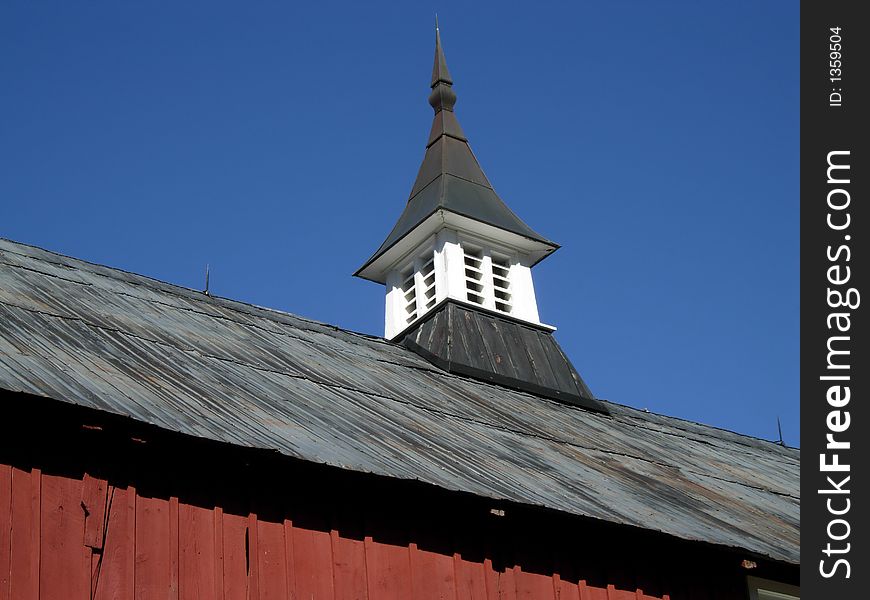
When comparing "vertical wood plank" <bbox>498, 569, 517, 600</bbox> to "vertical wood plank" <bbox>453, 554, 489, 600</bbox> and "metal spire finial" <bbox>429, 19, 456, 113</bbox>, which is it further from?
"metal spire finial" <bbox>429, 19, 456, 113</bbox>

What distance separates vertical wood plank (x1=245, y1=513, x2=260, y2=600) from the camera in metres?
11.2

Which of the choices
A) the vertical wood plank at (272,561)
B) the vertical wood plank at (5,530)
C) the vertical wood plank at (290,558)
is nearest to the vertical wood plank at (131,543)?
the vertical wood plank at (5,530)

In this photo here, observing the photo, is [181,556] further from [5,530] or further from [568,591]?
[568,591]

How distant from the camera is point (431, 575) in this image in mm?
12453

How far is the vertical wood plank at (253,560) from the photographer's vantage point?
11250mm

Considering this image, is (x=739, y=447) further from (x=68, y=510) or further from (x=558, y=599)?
(x=68, y=510)

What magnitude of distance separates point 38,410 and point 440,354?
33.0 feet

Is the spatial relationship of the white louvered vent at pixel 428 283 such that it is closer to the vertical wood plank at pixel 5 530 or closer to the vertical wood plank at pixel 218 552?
the vertical wood plank at pixel 218 552

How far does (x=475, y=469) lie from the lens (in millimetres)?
13547

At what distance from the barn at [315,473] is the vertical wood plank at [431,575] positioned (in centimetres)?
2

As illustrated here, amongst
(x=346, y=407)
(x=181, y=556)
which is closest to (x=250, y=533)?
(x=181, y=556)

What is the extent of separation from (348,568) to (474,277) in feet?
40.0

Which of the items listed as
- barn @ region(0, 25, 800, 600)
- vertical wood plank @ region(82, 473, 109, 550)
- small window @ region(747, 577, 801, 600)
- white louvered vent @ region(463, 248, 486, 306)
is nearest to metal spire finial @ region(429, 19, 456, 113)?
white louvered vent @ region(463, 248, 486, 306)
